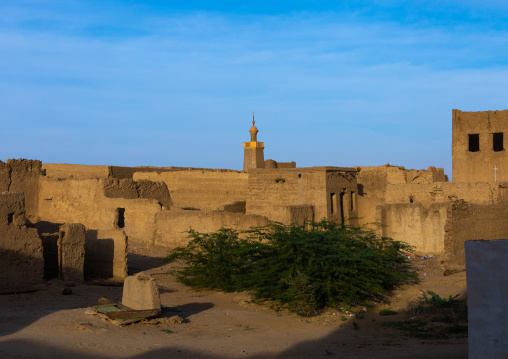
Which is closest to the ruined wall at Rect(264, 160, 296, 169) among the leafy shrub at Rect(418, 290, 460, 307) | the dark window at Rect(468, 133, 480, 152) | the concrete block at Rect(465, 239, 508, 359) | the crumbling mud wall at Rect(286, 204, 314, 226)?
the dark window at Rect(468, 133, 480, 152)

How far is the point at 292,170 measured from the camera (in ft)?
72.9

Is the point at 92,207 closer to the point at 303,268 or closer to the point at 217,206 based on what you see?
the point at 217,206

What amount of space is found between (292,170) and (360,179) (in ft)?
39.1

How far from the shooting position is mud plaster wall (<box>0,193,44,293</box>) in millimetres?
12508

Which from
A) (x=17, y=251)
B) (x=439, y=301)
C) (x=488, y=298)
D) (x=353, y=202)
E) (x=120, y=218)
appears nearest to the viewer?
(x=488, y=298)

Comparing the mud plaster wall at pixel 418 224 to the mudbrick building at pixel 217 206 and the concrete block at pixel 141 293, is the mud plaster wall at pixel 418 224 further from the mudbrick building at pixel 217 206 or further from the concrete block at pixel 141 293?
the concrete block at pixel 141 293

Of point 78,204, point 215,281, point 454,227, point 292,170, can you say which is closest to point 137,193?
point 78,204

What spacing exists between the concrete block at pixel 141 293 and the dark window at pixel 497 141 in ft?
67.2

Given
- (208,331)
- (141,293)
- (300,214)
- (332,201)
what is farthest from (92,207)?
(208,331)

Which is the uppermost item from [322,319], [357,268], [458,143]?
[458,143]

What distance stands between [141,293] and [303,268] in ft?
11.3

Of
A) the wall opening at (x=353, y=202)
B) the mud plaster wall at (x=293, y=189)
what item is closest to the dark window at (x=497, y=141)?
the wall opening at (x=353, y=202)

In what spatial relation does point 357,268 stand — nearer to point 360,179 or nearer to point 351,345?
point 351,345

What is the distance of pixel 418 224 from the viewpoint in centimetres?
1897
